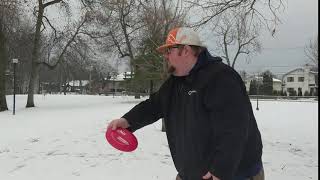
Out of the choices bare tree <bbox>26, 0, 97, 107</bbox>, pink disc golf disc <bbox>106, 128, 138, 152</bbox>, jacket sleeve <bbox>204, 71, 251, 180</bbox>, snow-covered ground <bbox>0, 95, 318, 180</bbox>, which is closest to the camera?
jacket sleeve <bbox>204, 71, 251, 180</bbox>

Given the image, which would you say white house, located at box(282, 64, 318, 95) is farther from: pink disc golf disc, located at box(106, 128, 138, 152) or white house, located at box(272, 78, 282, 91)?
pink disc golf disc, located at box(106, 128, 138, 152)

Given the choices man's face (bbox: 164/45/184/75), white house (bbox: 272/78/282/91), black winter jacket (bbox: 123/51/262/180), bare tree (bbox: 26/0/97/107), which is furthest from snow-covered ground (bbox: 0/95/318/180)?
white house (bbox: 272/78/282/91)

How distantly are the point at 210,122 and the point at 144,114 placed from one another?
80cm

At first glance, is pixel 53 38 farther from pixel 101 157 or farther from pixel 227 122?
pixel 227 122

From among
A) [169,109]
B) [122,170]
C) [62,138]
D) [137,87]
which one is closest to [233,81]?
[169,109]

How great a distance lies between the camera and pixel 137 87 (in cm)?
4178

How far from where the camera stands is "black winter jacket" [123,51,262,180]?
8.87 ft

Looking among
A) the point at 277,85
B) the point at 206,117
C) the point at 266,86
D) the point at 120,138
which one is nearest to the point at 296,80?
the point at 277,85

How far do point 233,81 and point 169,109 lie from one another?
0.55 meters

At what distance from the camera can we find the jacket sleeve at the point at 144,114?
3.50 m

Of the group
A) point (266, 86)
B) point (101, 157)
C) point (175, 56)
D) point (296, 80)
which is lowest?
point (101, 157)

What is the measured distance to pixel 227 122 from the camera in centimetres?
272

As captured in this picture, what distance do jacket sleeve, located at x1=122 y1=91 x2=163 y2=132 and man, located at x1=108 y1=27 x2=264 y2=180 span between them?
0.88 ft

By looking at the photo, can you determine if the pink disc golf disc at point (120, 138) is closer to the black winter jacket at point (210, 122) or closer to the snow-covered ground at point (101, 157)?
the black winter jacket at point (210, 122)
